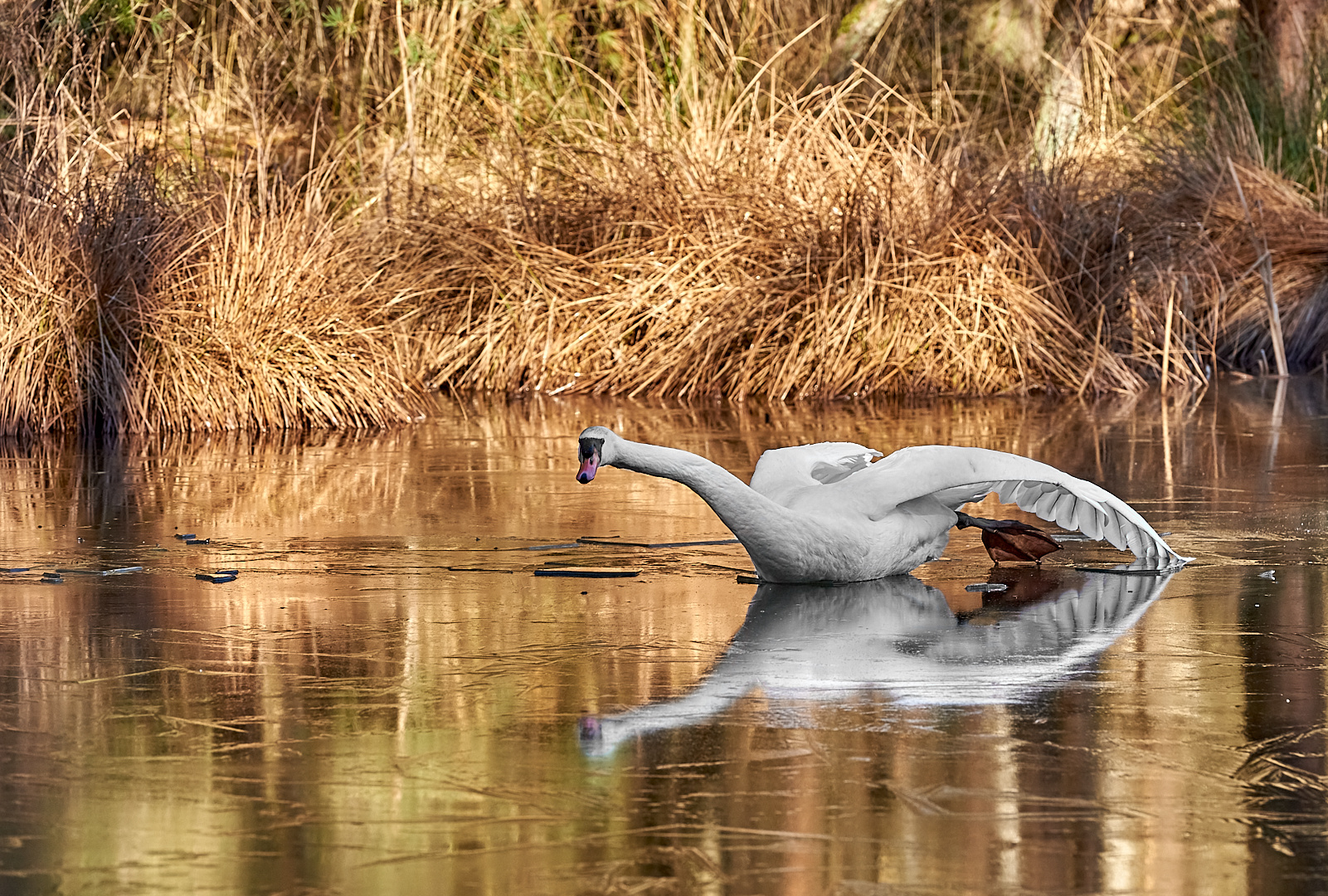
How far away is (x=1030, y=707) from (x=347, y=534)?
3.52 m

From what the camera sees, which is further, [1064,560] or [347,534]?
[347,534]

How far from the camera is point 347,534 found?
7.57m

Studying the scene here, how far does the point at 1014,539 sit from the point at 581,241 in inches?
339

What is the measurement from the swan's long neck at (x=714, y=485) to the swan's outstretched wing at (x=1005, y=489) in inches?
15.1

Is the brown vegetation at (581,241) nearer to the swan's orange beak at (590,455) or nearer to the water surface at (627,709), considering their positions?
the water surface at (627,709)

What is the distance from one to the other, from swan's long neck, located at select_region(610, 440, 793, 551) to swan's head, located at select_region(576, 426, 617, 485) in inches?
1.5

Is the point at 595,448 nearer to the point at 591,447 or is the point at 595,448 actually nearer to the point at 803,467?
the point at 591,447

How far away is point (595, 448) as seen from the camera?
572 cm

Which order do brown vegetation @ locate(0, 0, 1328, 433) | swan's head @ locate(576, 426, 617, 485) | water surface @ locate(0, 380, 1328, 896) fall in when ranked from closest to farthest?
water surface @ locate(0, 380, 1328, 896) → swan's head @ locate(576, 426, 617, 485) → brown vegetation @ locate(0, 0, 1328, 433)

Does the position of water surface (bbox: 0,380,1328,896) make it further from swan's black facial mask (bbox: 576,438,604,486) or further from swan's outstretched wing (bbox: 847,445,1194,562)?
swan's black facial mask (bbox: 576,438,604,486)

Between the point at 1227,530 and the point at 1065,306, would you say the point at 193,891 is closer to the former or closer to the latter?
the point at 1227,530

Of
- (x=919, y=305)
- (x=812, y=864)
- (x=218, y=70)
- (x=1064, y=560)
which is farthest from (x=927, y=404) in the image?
(x=812, y=864)

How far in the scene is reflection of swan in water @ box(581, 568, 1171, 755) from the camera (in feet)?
15.8

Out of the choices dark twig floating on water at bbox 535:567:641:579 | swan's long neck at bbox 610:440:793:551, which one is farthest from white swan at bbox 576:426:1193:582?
dark twig floating on water at bbox 535:567:641:579
